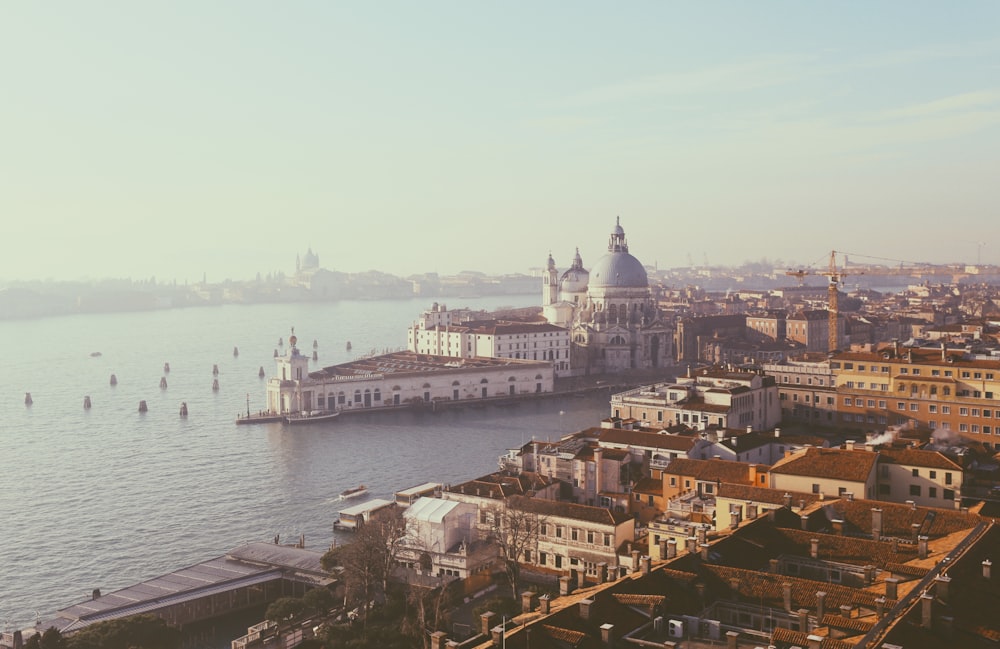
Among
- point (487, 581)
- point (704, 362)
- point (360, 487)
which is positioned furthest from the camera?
point (704, 362)

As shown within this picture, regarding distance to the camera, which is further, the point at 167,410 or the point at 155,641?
the point at 167,410

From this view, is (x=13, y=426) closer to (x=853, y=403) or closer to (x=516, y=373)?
(x=516, y=373)

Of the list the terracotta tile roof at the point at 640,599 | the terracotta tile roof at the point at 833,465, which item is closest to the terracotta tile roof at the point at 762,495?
the terracotta tile roof at the point at 833,465

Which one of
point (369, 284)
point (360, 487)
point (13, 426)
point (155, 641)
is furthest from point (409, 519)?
point (369, 284)

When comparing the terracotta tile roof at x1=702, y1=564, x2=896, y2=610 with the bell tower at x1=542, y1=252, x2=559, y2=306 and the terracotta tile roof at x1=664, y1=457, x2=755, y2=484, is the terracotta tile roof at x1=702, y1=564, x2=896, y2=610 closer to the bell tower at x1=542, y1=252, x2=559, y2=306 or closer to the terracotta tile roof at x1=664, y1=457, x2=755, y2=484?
the terracotta tile roof at x1=664, y1=457, x2=755, y2=484

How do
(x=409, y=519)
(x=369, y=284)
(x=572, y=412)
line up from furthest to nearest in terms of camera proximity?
1. (x=369, y=284)
2. (x=572, y=412)
3. (x=409, y=519)

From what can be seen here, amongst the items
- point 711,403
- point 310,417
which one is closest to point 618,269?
point 310,417

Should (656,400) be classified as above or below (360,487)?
above
